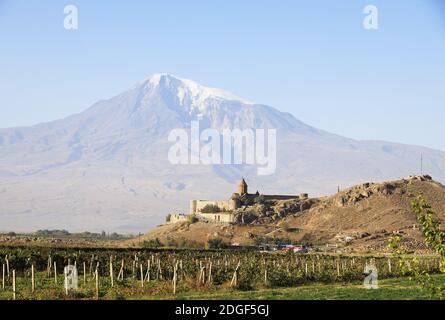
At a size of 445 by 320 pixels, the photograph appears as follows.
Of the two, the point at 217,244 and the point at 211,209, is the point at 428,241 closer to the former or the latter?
the point at 217,244

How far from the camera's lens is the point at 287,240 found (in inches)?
3484

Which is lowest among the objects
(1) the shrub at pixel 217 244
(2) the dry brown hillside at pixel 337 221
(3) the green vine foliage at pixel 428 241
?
(1) the shrub at pixel 217 244

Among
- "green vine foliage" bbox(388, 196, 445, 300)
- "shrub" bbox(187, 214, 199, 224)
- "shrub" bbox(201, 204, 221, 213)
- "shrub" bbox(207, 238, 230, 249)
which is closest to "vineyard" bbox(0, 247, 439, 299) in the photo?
"green vine foliage" bbox(388, 196, 445, 300)

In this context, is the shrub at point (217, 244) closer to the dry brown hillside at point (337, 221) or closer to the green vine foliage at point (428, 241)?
the dry brown hillside at point (337, 221)

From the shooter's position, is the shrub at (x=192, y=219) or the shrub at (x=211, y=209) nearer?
the shrub at (x=192, y=219)

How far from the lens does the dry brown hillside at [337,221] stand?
8738 cm

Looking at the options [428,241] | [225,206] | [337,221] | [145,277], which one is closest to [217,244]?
[337,221]

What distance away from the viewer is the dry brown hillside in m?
87.4

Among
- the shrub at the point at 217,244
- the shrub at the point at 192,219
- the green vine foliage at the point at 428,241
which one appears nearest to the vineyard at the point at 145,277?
the green vine foliage at the point at 428,241

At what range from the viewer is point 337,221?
99.6 meters

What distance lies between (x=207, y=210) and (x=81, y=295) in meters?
86.0

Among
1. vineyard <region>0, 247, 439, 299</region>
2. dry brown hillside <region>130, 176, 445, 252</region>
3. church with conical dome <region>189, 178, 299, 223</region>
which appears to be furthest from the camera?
church with conical dome <region>189, 178, 299, 223</region>

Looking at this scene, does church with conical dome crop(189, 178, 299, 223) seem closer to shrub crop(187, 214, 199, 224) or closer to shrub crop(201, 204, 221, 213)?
shrub crop(201, 204, 221, 213)
